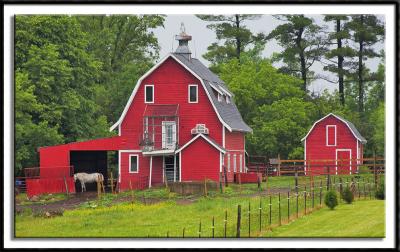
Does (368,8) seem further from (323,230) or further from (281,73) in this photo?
(281,73)

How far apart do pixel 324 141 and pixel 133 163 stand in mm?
12037

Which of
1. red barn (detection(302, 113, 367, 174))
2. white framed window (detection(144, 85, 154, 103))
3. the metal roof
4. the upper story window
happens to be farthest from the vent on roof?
the upper story window

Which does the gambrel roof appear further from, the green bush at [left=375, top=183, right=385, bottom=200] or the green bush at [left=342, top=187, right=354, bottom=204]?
the green bush at [left=342, top=187, right=354, bottom=204]

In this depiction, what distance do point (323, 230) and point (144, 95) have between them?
19.4m

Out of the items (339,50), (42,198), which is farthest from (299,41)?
(42,198)

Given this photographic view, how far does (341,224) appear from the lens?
3309 cm

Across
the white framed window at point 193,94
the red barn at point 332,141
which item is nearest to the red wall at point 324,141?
the red barn at point 332,141

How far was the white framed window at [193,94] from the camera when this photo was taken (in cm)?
4953

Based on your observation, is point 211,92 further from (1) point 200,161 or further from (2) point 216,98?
(1) point 200,161

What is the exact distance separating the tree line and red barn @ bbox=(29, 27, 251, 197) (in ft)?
9.25

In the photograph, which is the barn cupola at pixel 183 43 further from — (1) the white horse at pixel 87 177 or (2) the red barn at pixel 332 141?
(2) the red barn at pixel 332 141

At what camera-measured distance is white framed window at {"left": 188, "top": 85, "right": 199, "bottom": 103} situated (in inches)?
1950

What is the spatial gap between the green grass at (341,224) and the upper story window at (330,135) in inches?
757

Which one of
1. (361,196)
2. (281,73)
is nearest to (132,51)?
(281,73)
